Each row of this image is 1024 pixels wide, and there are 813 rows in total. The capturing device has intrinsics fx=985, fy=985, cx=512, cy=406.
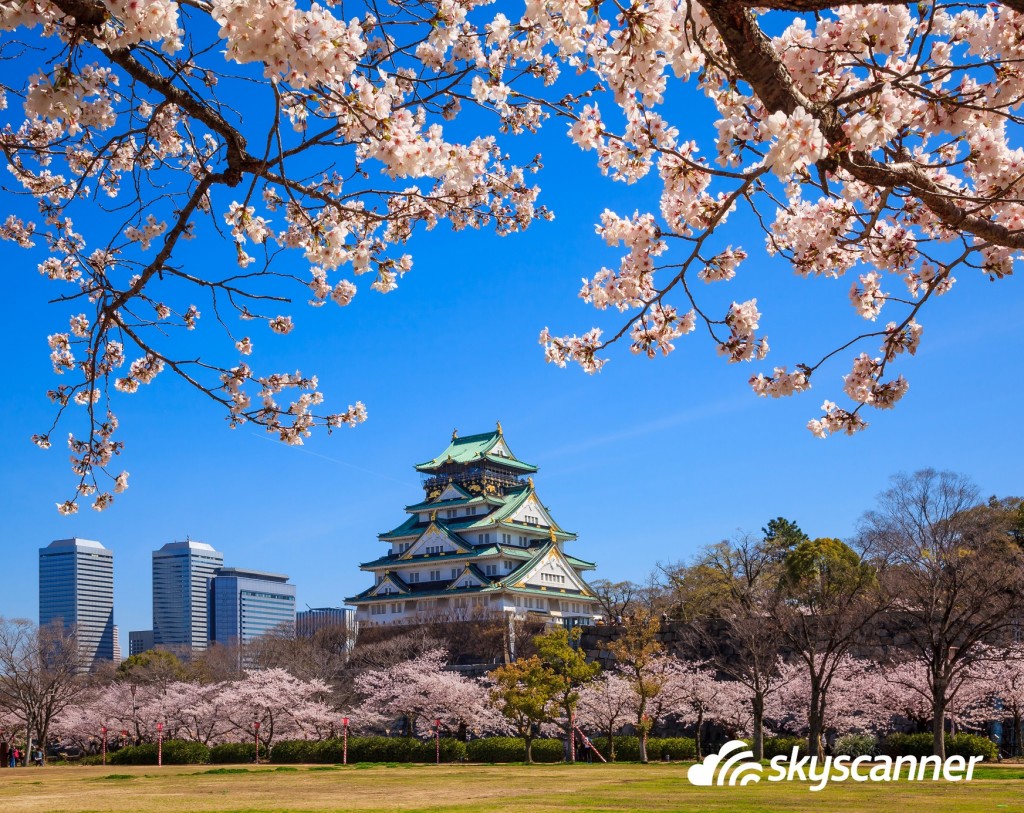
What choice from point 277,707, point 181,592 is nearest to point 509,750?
point 277,707

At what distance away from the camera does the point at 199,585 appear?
609ft

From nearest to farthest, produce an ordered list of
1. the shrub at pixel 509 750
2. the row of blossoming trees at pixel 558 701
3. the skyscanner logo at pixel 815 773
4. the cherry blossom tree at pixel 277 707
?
1. the skyscanner logo at pixel 815 773
2. the row of blossoming trees at pixel 558 701
3. the shrub at pixel 509 750
4. the cherry blossom tree at pixel 277 707

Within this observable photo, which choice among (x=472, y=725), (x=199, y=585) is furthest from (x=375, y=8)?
(x=199, y=585)

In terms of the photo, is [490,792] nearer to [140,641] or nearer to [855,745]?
[855,745]

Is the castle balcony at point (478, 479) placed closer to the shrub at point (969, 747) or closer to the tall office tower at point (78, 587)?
the shrub at point (969, 747)

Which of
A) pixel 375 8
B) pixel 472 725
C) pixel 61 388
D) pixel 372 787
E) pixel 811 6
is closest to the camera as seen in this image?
pixel 811 6

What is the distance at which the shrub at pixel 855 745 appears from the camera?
26375 mm

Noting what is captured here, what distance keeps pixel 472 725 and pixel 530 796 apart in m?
16.9

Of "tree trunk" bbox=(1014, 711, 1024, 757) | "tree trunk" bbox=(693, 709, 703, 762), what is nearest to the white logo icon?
"tree trunk" bbox=(693, 709, 703, 762)

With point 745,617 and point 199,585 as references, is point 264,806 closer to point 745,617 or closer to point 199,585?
point 745,617

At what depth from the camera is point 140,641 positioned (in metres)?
155

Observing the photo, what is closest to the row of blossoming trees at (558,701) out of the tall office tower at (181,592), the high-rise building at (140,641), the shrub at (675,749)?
the shrub at (675,749)

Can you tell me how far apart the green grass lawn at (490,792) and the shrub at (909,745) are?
339 centimetres

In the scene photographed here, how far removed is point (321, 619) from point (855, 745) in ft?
183
